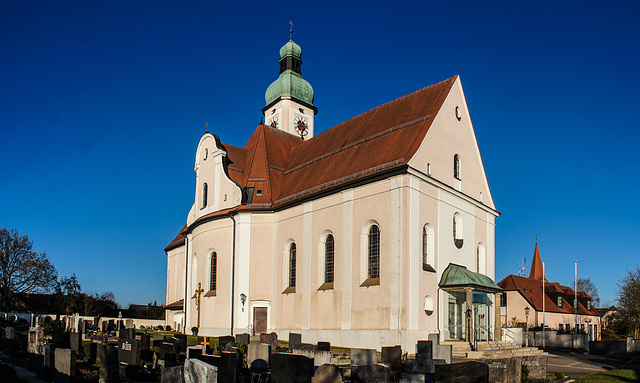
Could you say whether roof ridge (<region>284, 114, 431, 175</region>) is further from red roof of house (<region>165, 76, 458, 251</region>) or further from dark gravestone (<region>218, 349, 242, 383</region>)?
dark gravestone (<region>218, 349, 242, 383</region>)

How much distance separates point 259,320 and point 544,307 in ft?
99.9

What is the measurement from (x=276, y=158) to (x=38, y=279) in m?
30.2

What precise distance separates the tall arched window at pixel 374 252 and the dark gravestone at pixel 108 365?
49.8 ft

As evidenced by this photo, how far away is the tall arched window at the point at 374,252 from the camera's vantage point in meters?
25.3

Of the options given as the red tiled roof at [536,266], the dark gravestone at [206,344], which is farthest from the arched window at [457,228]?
the red tiled roof at [536,266]

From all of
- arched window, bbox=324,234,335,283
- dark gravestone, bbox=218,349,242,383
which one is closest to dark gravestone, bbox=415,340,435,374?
dark gravestone, bbox=218,349,242,383

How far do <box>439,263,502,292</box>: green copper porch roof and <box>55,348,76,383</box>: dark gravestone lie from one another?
17.4 m

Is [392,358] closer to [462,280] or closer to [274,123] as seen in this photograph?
[462,280]

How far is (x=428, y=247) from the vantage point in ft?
83.8

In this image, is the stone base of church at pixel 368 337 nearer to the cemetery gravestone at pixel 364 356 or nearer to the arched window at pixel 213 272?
the arched window at pixel 213 272

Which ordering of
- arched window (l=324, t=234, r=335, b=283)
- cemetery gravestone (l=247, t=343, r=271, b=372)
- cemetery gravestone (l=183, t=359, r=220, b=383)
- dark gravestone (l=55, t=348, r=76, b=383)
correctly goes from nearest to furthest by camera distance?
cemetery gravestone (l=183, t=359, r=220, b=383) → dark gravestone (l=55, t=348, r=76, b=383) → cemetery gravestone (l=247, t=343, r=271, b=372) → arched window (l=324, t=234, r=335, b=283)

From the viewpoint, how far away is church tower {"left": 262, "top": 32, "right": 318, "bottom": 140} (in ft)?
152

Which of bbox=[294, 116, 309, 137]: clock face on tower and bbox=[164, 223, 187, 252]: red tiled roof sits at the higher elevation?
bbox=[294, 116, 309, 137]: clock face on tower

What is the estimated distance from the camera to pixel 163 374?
7.05 meters
